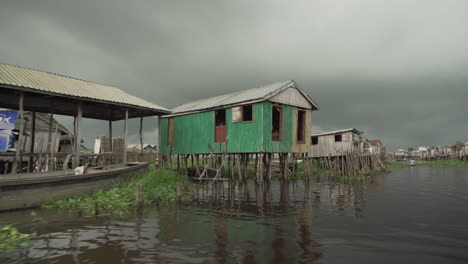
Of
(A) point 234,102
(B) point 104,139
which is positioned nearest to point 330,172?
(A) point 234,102

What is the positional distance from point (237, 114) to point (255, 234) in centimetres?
1126

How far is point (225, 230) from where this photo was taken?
25.4ft

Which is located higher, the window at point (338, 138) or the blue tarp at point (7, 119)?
the window at point (338, 138)

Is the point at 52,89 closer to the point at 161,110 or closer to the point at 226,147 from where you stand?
the point at 161,110

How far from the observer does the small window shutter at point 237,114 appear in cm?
1778

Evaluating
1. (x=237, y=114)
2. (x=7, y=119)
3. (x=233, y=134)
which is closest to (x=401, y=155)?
(x=233, y=134)

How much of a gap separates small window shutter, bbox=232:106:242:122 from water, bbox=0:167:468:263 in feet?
23.8

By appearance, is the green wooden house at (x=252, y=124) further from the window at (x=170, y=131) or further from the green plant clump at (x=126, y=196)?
the green plant clump at (x=126, y=196)

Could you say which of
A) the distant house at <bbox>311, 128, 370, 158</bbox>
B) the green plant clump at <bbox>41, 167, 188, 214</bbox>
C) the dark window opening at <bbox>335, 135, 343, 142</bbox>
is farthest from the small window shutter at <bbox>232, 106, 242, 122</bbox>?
the dark window opening at <bbox>335, 135, 343, 142</bbox>

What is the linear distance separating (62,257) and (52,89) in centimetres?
829

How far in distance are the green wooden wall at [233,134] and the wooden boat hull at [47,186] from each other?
24.6 ft

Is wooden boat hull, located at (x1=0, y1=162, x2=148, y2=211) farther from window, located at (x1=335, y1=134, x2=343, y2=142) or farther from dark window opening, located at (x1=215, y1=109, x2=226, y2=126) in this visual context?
window, located at (x1=335, y1=134, x2=343, y2=142)

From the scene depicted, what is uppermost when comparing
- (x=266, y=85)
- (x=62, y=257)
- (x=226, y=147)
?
(x=266, y=85)

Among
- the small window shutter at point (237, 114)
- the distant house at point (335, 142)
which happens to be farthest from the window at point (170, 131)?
the distant house at point (335, 142)
